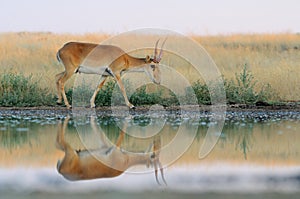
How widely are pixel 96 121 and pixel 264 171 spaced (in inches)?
177

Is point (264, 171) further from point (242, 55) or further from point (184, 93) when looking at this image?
point (242, 55)

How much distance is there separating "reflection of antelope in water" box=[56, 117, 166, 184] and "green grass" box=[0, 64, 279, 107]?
3901 millimetres

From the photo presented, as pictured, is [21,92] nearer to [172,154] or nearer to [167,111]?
[167,111]

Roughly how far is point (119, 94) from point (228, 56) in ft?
14.1

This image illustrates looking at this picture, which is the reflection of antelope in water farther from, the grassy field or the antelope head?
the grassy field

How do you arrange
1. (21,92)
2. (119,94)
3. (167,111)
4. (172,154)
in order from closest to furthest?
(172,154)
(167,111)
(21,92)
(119,94)

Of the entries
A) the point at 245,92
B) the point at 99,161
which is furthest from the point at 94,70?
the point at 99,161

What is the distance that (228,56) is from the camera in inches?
657

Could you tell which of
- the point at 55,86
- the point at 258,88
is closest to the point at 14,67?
the point at 55,86

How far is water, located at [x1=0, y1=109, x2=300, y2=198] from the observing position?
21.4 feet

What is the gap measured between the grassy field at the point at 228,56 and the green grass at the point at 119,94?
390 millimetres

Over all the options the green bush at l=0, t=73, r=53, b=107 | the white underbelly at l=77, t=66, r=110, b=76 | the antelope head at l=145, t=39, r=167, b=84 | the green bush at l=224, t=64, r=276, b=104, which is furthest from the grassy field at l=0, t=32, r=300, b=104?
the antelope head at l=145, t=39, r=167, b=84

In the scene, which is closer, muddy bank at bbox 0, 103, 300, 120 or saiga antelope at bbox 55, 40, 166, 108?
muddy bank at bbox 0, 103, 300, 120

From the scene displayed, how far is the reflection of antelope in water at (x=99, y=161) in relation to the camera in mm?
7200
